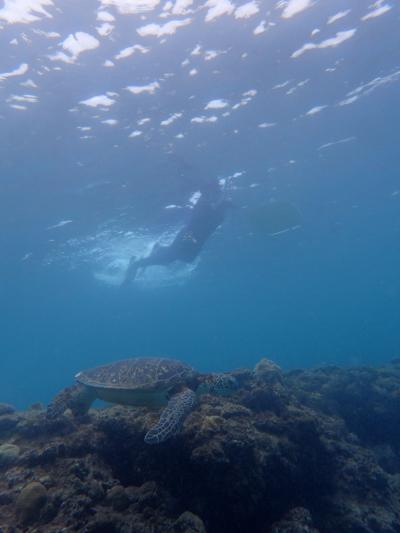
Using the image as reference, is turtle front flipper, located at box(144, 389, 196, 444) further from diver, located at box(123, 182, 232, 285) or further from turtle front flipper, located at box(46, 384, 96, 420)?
diver, located at box(123, 182, 232, 285)

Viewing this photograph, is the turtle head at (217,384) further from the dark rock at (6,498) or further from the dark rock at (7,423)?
the dark rock at (7,423)

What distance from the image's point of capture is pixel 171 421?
5398 millimetres

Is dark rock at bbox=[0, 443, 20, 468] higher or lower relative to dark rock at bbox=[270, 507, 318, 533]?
higher

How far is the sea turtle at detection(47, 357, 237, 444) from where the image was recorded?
Result: 23.9 feet

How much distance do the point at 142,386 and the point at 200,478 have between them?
8.13 feet

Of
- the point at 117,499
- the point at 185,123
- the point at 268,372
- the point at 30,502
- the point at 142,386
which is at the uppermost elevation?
the point at 185,123

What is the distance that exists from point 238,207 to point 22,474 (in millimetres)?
23275

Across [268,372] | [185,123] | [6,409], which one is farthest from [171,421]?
[185,123]

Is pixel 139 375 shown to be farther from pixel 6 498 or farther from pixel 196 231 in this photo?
pixel 196 231

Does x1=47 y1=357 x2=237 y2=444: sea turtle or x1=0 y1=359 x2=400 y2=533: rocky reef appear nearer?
x1=0 y1=359 x2=400 y2=533: rocky reef

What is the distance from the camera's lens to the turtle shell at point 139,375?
732cm

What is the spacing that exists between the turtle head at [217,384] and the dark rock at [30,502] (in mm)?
3869

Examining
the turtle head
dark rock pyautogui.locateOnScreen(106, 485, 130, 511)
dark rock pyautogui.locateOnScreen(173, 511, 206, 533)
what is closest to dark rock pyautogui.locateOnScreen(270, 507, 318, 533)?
dark rock pyautogui.locateOnScreen(173, 511, 206, 533)

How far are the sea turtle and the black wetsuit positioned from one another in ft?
51.4
